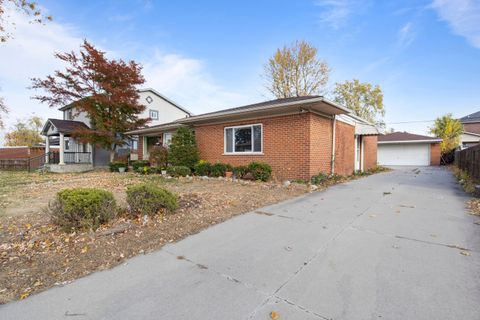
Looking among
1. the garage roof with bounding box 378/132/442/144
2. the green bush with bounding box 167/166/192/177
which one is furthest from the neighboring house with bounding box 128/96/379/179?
the garage roof with bounding box 378/132/442/144

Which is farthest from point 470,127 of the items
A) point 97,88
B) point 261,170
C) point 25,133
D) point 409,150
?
point 25,133

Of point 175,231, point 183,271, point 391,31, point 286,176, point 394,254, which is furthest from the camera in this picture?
point 391,31

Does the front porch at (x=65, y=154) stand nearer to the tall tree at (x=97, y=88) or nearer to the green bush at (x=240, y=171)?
the tall tree at (x=97, y=88)

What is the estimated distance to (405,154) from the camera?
78.9 ft

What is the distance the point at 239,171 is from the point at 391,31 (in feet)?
33.4

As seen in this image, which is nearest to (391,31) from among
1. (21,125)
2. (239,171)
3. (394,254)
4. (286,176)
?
(286,176)

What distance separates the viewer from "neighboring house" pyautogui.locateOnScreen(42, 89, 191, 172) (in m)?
18.2

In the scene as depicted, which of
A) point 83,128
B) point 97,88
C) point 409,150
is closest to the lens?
point 97,88

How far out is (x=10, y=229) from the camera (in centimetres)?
421

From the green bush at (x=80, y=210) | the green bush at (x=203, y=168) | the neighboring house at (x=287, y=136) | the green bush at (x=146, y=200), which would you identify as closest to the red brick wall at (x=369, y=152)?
the neighboring house at (x=287, y=136)

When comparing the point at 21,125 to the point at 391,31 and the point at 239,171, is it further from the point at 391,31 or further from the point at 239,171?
the point at 391,31

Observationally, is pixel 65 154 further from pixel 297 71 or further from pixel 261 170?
pixel 297 71

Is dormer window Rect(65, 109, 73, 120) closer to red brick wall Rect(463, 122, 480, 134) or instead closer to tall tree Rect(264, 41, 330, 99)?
tall tree Rect(264, 41, 330, 99)

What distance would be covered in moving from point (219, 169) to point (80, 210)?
718 centimetres
